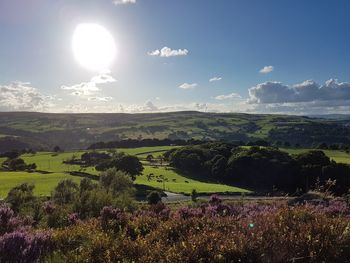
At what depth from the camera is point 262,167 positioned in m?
113

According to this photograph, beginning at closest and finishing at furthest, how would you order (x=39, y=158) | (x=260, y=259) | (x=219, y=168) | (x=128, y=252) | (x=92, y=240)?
(x=260, y=259) → (x=128, y=252) → (x=92, y=240) → (x=219, y=168) → (x=39, y=158)

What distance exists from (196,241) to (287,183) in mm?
105174

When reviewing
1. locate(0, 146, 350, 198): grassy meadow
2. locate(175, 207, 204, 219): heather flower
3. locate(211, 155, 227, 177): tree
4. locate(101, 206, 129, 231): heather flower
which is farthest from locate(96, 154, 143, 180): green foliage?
locate(175, 207, 204, 219): heather flower

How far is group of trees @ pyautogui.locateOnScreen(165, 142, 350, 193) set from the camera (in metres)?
101

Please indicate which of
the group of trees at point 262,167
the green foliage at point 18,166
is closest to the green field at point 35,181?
the green foliage at point 18,166

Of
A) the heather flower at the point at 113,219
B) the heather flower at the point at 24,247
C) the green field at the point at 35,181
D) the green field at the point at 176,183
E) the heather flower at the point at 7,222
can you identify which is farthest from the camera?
the green field at the point at 176,183

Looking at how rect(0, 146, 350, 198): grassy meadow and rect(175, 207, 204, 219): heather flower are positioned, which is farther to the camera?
rect(0, 146, 350, 198): grassy meadow

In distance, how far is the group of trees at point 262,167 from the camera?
101 m

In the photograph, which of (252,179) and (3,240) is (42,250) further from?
(252,179)

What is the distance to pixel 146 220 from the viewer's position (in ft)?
28.8

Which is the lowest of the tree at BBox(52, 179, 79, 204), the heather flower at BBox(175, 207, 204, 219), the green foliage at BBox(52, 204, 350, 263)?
the tree at BBox(52, 179, 79, 204)

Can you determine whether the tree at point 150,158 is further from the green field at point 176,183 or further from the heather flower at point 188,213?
the heather flower at point 188,213

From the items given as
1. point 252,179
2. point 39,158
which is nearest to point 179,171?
point 252,179

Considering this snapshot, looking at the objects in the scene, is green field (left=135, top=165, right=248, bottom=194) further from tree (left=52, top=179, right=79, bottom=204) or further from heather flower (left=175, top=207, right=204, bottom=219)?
heather flower (left=175, top=207, right=204, bottom=219)
